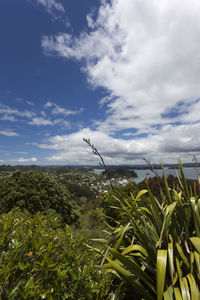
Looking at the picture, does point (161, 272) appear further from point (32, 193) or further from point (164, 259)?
point (32, 193)

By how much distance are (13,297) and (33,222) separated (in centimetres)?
89

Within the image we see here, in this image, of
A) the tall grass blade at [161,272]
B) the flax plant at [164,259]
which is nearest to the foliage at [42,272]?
the flax plant at [164,259]

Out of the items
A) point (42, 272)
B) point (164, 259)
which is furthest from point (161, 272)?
point (42, 272)

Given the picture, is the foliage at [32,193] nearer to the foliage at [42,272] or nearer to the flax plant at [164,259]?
the foliage at [42,272]

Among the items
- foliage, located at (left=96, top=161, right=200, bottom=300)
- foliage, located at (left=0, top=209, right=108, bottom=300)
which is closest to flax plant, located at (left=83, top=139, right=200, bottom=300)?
foliage, located at (left=96, top=161, right=200, bottom=300)

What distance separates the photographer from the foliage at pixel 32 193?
37.2ft

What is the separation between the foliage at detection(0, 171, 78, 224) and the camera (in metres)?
11.3

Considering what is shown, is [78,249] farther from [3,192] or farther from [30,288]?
[3,192]

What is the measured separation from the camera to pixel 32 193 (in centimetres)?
1191

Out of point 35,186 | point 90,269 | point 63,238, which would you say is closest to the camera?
point 90,269

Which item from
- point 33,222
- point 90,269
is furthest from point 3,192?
point 90,269

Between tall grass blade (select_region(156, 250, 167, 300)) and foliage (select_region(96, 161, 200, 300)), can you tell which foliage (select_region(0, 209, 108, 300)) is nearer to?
foliage (select_region(96, 161, 200, 300))

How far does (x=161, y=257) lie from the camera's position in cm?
132

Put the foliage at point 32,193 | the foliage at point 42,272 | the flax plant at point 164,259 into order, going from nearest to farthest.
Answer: the foliage at point 42,272
the flax plant at point 164,259
the foliage at point 32,193
